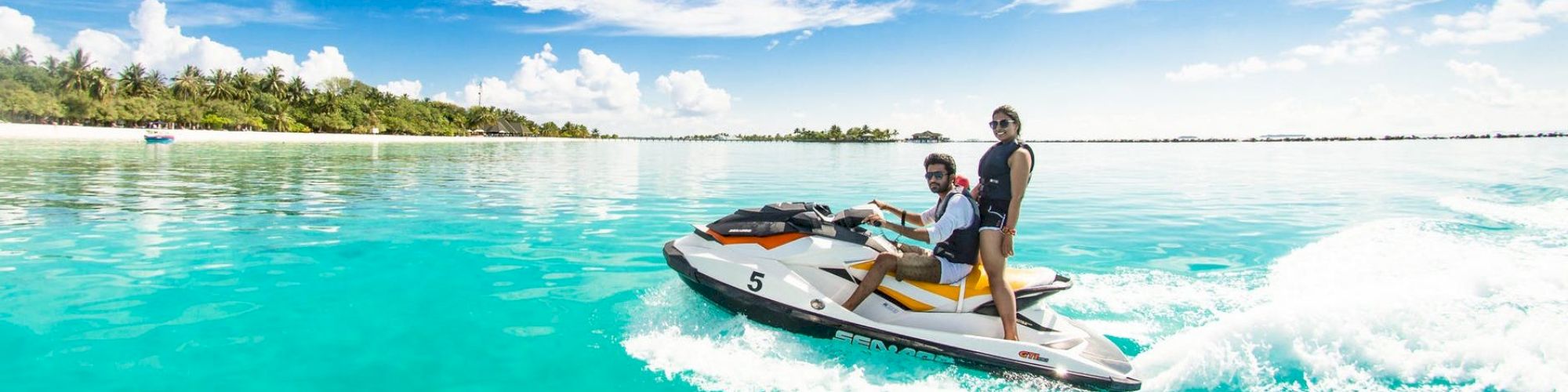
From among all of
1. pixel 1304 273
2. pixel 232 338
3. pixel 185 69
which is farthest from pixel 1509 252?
pixel 185 69

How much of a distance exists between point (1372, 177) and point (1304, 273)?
23.9 m

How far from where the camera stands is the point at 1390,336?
5.14 m

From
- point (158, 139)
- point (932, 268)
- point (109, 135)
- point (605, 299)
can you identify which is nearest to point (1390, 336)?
point (932, 268)

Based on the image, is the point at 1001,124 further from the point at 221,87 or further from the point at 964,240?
the point at 221,87

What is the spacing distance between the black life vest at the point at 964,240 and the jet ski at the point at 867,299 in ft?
0.65

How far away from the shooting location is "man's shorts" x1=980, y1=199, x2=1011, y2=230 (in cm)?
439

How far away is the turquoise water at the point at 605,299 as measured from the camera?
457 centimetres

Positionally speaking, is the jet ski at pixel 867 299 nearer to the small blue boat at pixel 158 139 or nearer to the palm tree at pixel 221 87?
the small blue boat at pixel 158 139

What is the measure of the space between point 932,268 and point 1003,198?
26.2 inches

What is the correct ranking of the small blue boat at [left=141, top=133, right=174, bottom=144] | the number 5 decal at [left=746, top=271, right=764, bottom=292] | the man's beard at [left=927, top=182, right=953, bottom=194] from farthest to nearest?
1. the small blue boat at [left=141, top=133, right=174, bottom=144]
2. the number 5 decal at [left=746, top=271, right=764, bottom=292]
3. the man's beard at [left=927, top=182, right=953, bottom=194]

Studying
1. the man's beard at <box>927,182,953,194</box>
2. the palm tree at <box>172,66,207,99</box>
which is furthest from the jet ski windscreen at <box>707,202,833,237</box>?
the palm tree at <box>172,66,207,99</box>

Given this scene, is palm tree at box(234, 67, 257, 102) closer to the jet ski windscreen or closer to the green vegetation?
the green vegetation

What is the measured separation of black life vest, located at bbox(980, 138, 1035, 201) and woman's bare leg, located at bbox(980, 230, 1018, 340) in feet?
0.76

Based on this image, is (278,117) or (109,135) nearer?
(109,135)
